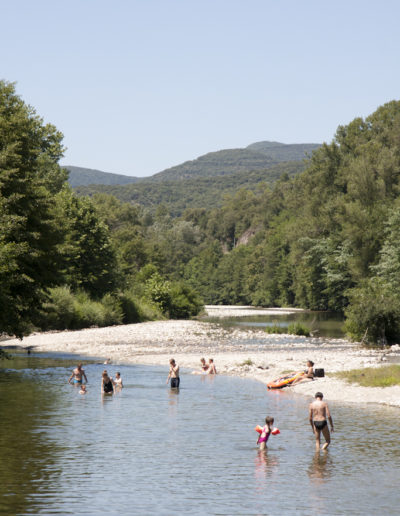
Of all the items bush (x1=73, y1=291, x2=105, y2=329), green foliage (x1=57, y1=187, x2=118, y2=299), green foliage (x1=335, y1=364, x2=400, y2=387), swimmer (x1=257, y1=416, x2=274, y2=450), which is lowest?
swimmer (x1=257, y1=416, x2=274, y2=450)

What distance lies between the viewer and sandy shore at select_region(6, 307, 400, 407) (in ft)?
122

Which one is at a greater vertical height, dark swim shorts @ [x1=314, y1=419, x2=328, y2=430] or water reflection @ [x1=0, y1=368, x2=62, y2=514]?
dark swim shorts @ [x1=314, y1=419, x2=328, y2=430]

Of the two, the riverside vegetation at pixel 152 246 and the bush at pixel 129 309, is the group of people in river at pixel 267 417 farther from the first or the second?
the bush at pixel 129 309

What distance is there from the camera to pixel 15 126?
42.8 m

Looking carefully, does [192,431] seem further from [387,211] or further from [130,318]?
[387,211]

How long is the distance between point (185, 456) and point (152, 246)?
5079 inches

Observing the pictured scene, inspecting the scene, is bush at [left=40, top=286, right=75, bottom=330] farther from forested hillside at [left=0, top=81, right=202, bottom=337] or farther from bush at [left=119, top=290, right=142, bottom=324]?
bush at [left=119, top=290, right=142, bottom=324]

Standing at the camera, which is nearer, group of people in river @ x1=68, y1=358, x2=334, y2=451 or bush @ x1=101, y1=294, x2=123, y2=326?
group of people in river @ x1=68, y1=358, x2=334, y2=451

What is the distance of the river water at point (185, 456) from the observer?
17641mm

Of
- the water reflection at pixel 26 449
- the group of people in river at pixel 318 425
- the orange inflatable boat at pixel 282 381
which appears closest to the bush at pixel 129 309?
the orange inflatable boat at pixel 282 381

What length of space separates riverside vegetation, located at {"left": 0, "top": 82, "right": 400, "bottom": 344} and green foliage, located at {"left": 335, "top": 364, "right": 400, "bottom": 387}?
17.7 metres

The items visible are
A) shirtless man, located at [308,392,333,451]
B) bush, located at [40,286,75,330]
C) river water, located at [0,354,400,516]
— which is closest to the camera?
river water, located at [0,354,400,516]

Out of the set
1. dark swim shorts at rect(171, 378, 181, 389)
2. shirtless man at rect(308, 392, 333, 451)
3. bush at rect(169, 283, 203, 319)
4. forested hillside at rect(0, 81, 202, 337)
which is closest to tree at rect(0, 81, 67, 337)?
forested hillside at rect(0, 81, 202, 337)

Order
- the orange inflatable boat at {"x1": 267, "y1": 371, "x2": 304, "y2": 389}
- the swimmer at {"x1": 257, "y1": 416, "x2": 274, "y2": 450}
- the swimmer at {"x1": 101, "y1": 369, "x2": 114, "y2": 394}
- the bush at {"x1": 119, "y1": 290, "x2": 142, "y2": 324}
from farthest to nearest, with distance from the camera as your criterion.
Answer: the bush at {"x1": 119, "y1": 290, "x2": 142, "y2": 324}
the orange inflatable boat at {"x1": 267, "y1": 371, "x2": 304, "y2": 389}
the swimmer at {"x1": 101, "y1": 369, "x2": 114, "y2": 394}
the swimmer at {"x1": 257, "y1": 416, "x2": 274, "y2": 450}
